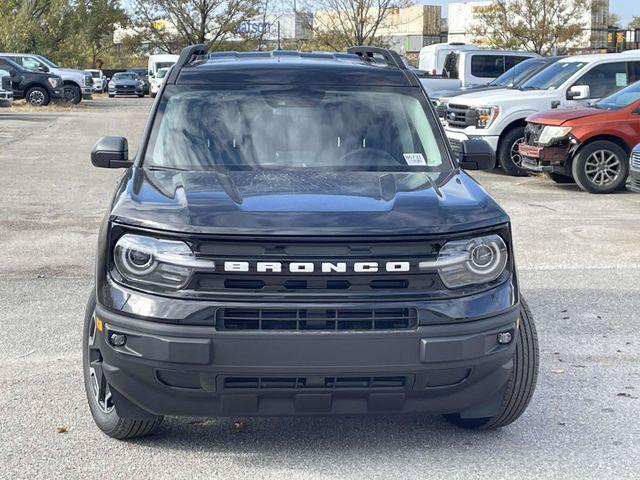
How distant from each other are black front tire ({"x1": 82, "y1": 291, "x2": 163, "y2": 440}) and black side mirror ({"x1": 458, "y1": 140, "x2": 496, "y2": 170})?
222 centimetres

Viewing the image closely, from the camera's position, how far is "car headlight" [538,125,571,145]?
14430 millimetres

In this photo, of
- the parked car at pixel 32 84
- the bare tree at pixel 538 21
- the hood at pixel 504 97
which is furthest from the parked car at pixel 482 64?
the bare tree at pixel 538 21

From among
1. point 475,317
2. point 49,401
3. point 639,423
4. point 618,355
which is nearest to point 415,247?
point 475,317

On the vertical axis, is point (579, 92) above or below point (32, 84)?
below

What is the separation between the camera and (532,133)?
1502 centimetres

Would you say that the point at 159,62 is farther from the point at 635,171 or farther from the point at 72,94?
the point at 635,171

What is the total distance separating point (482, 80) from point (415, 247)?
71.7 feet

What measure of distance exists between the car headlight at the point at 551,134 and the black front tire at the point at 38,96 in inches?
1075

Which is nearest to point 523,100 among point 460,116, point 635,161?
point 460,116

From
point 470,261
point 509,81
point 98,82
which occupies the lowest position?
point 470,261

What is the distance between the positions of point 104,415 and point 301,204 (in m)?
1.32

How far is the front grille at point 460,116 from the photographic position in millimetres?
16938

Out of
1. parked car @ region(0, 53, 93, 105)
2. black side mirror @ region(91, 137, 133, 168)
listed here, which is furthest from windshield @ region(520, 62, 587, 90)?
parked car @ region(0, 53, 93, 105)

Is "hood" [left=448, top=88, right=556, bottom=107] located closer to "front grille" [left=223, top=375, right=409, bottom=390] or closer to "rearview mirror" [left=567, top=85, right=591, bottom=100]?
"rearview mirror" [left=567, top=85, right=591, bottom=100]
